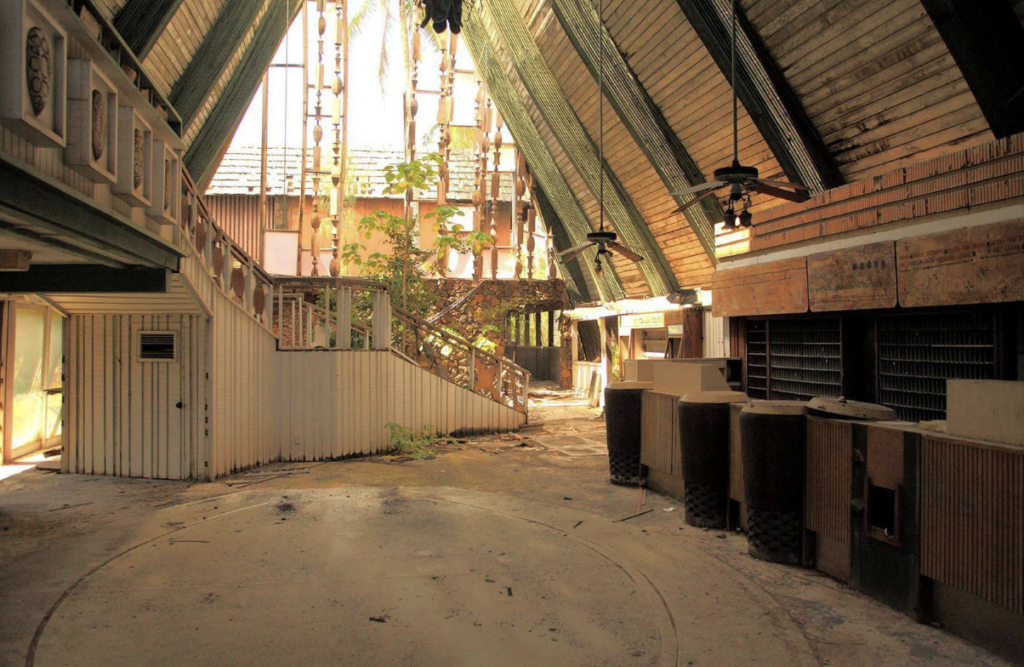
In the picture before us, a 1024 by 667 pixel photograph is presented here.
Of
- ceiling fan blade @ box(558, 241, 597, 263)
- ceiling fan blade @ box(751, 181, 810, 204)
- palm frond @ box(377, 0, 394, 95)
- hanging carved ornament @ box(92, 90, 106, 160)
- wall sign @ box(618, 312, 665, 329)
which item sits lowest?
wall sign @ box(618, 312, 665, 329)

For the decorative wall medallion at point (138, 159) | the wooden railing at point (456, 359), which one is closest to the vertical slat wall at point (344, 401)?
the wooden railing at point (456, 359)

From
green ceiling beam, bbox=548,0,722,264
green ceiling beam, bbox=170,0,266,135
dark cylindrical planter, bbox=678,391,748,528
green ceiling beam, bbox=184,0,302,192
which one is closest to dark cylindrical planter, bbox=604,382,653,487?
dark cylindrical planter, bbox=678,391,748,528

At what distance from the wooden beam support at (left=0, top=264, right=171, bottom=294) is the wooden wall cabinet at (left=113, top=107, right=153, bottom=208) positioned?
135cm

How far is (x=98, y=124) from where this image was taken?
474 cm

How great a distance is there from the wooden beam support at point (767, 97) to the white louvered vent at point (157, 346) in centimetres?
774

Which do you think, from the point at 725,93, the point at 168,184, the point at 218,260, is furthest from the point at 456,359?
the point at 168,184

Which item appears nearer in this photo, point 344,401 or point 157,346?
point 157,346

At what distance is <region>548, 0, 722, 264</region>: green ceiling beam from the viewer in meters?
11.0

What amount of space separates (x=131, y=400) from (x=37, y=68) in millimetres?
5766

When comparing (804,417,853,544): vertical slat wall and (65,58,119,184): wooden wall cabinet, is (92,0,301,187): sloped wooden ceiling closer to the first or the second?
(65,58,119,184): wooden wall cabinet

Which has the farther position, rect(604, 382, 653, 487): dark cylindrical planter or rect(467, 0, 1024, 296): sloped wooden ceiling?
rect(604, 382, 653, 487): dark cylindrical planter

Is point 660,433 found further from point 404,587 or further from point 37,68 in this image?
point 37,68

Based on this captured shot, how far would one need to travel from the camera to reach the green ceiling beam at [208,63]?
31.5 ft

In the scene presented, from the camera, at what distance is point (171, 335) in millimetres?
8469
